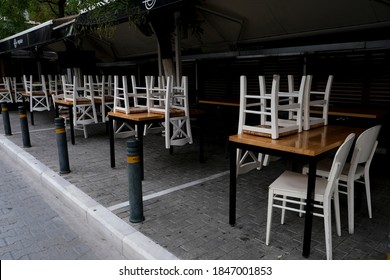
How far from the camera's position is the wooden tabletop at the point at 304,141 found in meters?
2.64

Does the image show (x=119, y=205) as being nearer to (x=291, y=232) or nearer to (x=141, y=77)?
(x=291, y=232)

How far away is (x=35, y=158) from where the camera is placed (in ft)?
20.0

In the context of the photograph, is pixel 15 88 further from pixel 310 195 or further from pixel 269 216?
pixel 310 195

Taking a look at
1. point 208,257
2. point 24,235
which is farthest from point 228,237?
point 24,235

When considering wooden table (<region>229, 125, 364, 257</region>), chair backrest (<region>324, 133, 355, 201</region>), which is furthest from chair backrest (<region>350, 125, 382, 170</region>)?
chair backrest (<region>324, 133, 355, 201</region>)

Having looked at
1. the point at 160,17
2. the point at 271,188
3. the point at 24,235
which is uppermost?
the point at 160,17

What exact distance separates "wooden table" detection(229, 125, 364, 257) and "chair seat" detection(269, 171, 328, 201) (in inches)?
5.0

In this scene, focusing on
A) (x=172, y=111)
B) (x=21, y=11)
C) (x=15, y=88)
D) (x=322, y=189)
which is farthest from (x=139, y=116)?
(x=21, y=11)

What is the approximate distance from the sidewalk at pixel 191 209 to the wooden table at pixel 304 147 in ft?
1.06

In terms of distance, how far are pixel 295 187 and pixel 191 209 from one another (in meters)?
1.38

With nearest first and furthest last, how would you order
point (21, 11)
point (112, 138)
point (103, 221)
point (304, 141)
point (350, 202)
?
point (304, 141) → point (350, 202) → point (103, 221) → point (112, 138) → point (21, 11)

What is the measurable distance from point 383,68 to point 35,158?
6581 mm

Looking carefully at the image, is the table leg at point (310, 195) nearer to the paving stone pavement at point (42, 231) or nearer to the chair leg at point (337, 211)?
the chair leg at point (337, 211)

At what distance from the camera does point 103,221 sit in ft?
11.2
